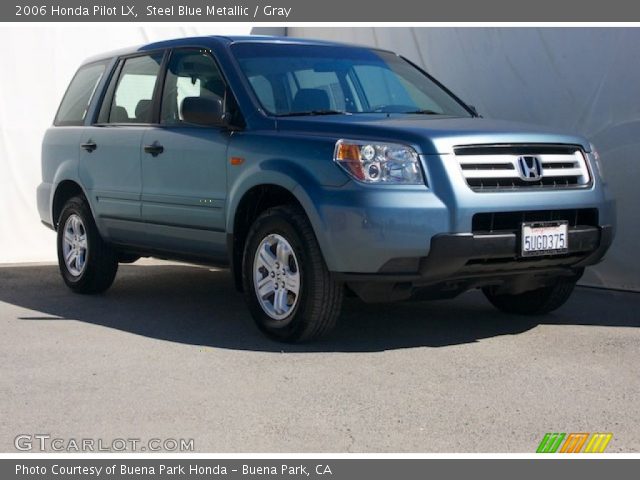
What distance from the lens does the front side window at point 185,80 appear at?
7637 millimetres

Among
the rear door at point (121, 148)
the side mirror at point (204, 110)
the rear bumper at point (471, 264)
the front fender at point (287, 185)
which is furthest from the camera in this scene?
the rear door at point (121, 148)

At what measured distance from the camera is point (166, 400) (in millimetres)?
5512

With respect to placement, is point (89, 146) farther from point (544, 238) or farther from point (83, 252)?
point (544, 238)

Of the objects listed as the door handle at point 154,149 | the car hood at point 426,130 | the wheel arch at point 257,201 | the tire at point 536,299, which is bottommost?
the tire at point 536,299

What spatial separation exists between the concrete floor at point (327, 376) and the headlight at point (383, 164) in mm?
1021

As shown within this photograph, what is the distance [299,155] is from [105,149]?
2350 mm

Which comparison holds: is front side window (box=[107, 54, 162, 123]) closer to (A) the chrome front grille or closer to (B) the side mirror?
(B) the side mirror

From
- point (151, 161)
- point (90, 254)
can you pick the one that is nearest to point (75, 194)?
point (90, 254)

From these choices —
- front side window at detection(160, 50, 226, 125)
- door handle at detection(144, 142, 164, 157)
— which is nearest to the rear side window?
front side window at detection(160, 50, 226, 125)

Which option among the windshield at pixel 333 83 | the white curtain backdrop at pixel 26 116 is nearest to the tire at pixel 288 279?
the windshield at pixel 333 83

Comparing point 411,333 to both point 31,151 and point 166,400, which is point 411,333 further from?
point 31,151

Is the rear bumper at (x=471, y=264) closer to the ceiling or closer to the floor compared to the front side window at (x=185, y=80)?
closer to the floor

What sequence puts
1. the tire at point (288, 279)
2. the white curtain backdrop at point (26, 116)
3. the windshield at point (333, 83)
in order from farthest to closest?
the white curtain backdrop at point (26, 116), the windshield at point (333, 83), the tire at point (288, 279)

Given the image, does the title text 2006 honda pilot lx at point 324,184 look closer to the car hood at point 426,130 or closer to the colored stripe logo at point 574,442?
the car hood at point 426,130
